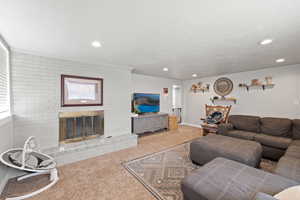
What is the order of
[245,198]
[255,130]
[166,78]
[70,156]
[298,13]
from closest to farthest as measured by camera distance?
[245,198] → [298,13] → [70,156] → [255,130] → [166,78]

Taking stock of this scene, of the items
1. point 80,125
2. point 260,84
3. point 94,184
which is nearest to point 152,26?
point 94,184

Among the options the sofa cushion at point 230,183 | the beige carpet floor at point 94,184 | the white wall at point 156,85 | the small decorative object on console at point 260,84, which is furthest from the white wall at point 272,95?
the beige carpet floor at point 94,184

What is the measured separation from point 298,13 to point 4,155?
4062mm

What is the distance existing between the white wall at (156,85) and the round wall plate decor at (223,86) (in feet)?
5.70

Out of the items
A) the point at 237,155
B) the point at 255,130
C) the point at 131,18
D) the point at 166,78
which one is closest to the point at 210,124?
the point at 255,130

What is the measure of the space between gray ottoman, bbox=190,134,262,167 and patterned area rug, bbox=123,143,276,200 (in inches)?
10.7

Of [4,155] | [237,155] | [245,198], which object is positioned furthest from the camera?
[237,155]

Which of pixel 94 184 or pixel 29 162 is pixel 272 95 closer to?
pixel 94 184

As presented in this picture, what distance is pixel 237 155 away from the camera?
6.52 ft

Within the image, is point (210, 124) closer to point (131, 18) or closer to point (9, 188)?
point (131, 18)

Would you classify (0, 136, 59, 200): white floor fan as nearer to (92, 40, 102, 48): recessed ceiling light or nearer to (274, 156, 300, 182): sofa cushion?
(92, 40, 102, 48): recessed ceiling light

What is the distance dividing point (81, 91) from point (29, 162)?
5.19 ft

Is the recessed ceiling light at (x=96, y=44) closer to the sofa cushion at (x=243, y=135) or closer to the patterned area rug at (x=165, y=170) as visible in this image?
the patterned area rug at (x=165, y=170)

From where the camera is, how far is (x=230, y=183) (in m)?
1.28
